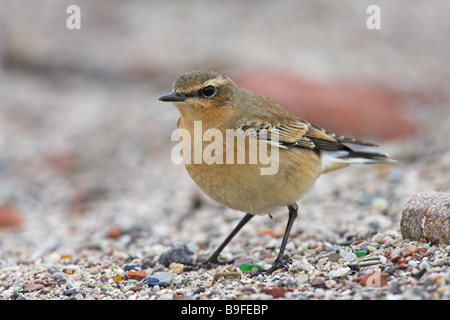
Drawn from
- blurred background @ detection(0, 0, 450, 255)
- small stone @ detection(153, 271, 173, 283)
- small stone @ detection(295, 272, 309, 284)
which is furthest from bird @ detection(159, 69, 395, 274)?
blurred background @ detection(0, 0, 450, 255)

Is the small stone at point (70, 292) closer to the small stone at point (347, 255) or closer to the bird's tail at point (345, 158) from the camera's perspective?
the small stone at point (347, 255)

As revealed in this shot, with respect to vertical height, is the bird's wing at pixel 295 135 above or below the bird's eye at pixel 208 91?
below

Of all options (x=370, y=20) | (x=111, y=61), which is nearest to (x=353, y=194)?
(x=111, y=61)

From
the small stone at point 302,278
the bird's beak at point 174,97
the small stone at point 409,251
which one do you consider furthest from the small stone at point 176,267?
the small stone at point 409,251

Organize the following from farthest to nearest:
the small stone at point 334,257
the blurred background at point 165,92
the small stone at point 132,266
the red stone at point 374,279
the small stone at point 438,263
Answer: the blurred background at point 165,92 → the small stone at point 132,266 → the small stone at point 334,257 → the small stone at point 438,263 → the red stone at point 374,279
